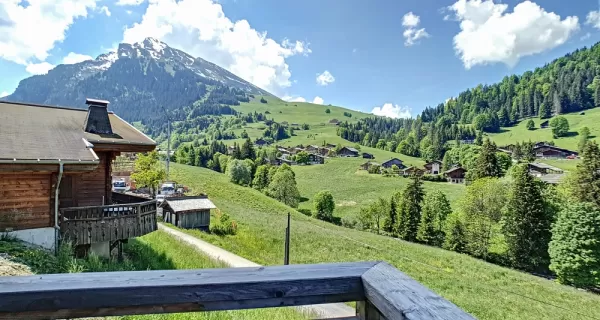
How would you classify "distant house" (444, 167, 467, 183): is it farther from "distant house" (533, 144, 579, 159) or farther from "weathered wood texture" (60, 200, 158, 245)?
"weathered wood texture" (60, 200, 158, 245)

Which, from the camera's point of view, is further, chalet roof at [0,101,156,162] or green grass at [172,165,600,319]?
green grass at [172,165,600,319]

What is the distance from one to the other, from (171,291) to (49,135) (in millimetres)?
13961

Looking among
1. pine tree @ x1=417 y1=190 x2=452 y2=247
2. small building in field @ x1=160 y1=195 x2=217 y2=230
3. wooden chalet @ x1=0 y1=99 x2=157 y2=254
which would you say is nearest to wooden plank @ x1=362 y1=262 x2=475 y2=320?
wooden chalet @ x1=0 y1=99 x2=157 y2=254

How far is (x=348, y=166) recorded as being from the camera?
102625 millimetres

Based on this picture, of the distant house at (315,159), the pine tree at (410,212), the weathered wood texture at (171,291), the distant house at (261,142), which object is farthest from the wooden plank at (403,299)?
the distant house at (261,142)

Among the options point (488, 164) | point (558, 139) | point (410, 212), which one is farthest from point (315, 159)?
point (558, 139)

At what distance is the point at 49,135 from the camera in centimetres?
1266

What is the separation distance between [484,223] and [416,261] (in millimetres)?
19165

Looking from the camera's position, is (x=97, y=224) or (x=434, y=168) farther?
(x=434, y=168)

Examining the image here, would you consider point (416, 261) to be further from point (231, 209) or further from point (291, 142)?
point (291, 142)

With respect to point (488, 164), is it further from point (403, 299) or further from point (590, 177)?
point (403, 299)

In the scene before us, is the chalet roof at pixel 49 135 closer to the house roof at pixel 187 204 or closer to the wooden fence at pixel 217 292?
the wooden fence at pixel 217 292

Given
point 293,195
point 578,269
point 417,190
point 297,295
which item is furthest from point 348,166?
point 297,295

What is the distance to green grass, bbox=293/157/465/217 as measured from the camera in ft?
227
